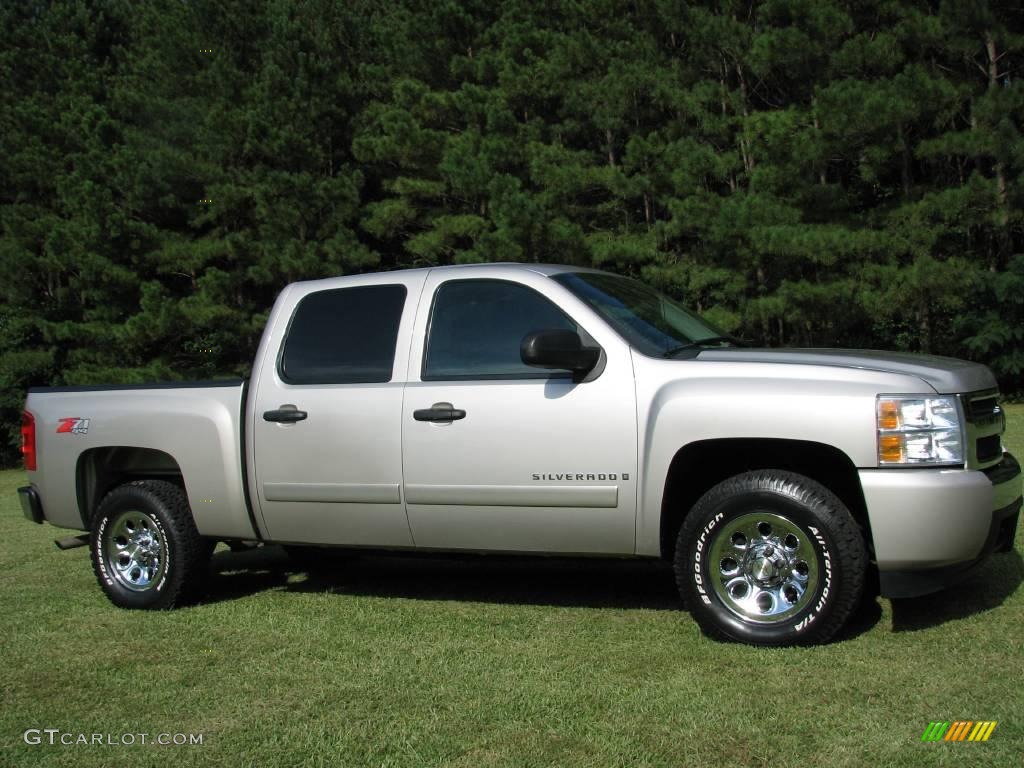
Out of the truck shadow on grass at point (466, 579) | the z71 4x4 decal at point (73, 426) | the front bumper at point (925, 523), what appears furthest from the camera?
the z71 4x4 decal at point (73, 426)

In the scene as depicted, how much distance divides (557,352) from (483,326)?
778 millimetres

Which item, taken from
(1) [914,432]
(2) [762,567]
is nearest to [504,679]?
(2) [762,567]

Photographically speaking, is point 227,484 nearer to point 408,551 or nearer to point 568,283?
point 408,551

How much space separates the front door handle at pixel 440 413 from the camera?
18.4 ft

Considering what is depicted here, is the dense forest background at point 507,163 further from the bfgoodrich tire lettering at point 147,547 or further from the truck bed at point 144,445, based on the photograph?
the bfgoodrich tire lettering at point 147,547

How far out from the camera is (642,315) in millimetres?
5891

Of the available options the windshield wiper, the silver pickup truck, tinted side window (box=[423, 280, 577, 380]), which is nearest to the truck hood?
the silver pickup truck

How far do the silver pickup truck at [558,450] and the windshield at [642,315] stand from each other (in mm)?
22

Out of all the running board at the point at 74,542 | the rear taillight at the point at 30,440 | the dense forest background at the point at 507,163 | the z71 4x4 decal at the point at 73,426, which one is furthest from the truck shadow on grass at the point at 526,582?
the dense forest background at the point at 507,163

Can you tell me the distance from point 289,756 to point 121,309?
2868 centimetres

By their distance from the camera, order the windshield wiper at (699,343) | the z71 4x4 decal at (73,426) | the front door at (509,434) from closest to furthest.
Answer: the front door at (509,434)
the windshield wiper at (699,343)
the z71 4x4 decal at (73,426)

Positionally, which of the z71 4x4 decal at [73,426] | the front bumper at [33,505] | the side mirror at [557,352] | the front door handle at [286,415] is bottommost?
the front bumper at [33,505]

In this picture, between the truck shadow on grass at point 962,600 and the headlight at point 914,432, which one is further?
the truck shadow on grass at point 962,600

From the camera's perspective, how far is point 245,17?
104ft
